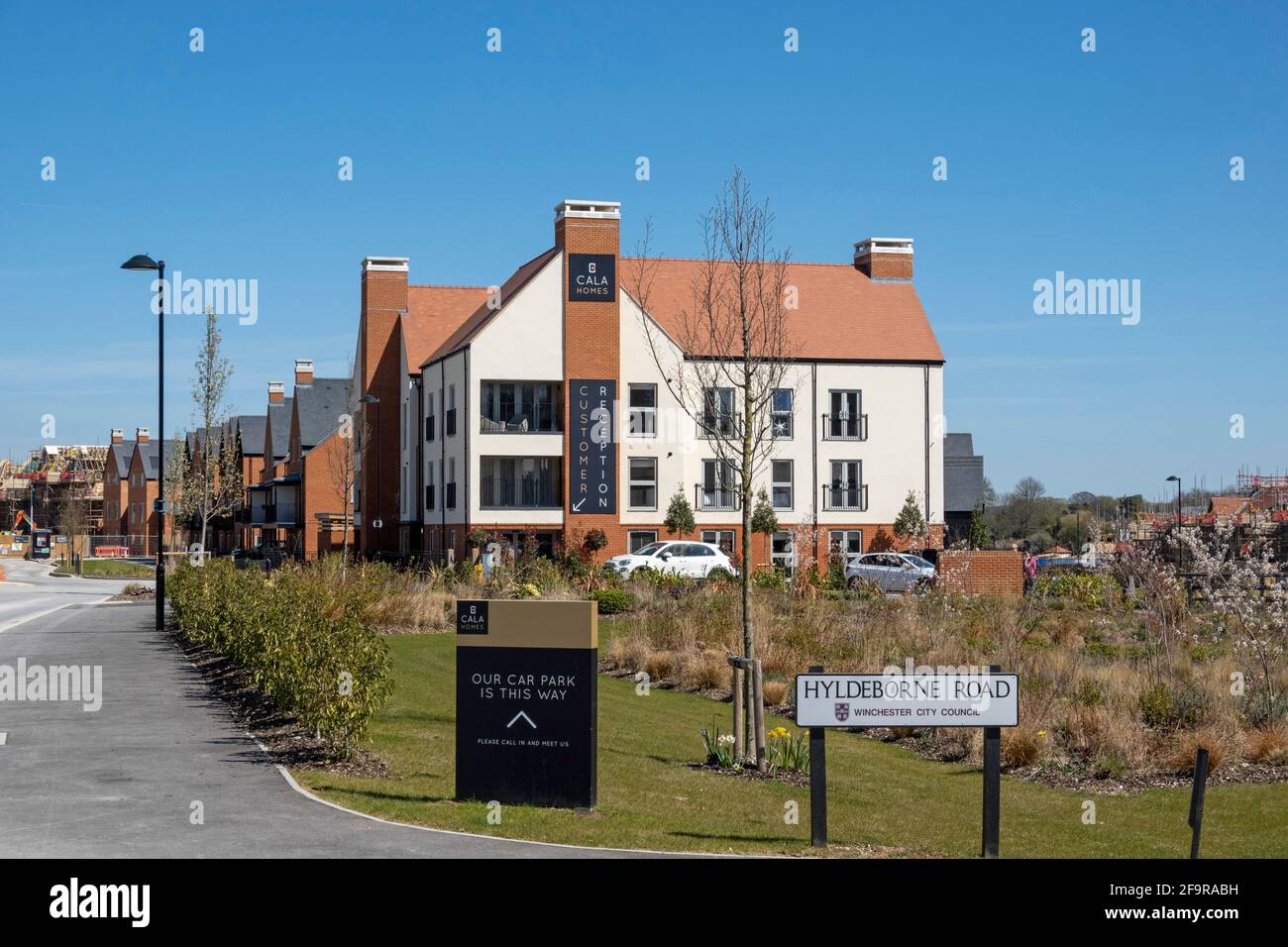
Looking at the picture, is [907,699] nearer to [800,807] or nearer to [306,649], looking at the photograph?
[800,807]

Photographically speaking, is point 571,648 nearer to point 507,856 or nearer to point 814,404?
point 507,856

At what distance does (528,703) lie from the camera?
38.7 ft

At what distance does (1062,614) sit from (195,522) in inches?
2412

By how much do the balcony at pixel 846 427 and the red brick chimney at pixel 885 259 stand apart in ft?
25.1

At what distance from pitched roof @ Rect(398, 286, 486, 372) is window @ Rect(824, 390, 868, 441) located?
15418 mm

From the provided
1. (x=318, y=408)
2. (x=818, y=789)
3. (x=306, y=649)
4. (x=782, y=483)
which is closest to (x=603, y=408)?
(x=782, y=483)

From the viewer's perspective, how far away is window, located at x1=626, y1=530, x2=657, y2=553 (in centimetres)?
5069

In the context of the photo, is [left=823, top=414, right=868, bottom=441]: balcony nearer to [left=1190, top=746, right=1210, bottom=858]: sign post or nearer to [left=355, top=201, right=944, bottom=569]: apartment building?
[left=355, top=201, right=944, bottom=569]: apartment building

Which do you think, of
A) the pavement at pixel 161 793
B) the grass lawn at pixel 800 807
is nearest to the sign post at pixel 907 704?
the grass lawn at pixel 800 807

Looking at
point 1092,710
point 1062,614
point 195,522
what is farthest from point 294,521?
point 1092,710

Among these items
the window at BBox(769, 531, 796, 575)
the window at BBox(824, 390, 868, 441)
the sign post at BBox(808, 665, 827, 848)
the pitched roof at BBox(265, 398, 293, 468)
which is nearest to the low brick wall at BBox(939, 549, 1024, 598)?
the window at BBox(769, 531, 796, 575)
